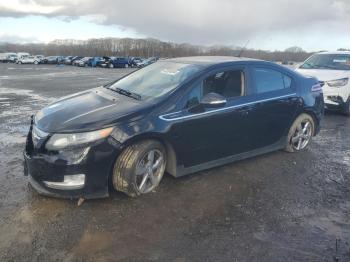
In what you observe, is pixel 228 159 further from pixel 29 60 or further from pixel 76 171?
pixel 29 60

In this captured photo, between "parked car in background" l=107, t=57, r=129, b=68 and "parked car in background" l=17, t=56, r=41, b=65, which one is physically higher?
"parked car in background" l=107, t=57, r=129, b=68

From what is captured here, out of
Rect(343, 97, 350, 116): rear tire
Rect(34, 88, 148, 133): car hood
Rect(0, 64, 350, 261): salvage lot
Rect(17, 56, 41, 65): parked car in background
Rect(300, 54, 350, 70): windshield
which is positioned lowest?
Rect(17, 56, 41, 65): parked car in background

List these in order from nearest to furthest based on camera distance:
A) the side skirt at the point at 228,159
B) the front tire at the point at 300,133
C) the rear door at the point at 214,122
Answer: the rear door at the point at 214,122
the side skirt at the point at 228,159
the front tire at the point at 300,133

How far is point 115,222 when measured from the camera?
373 centimetres

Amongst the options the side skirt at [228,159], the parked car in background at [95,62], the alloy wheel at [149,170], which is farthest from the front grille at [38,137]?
the parked car in background at [95,62]

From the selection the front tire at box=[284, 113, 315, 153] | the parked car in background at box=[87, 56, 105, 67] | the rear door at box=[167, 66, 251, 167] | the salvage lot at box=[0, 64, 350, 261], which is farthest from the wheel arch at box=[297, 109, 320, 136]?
the parked car in background at box=[87, 56, 105, 67]

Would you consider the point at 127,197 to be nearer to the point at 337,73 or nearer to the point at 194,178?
the point at 194,178

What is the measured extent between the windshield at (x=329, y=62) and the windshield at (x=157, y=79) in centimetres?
604

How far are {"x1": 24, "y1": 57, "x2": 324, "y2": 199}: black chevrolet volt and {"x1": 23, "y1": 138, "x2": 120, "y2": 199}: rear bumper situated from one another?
0.03ft

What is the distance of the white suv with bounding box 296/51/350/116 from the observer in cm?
913

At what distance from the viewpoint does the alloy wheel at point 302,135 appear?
Answer: 19.9 ft

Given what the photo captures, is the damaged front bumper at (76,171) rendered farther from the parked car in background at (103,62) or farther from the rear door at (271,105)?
the parked car in background at (103,62)

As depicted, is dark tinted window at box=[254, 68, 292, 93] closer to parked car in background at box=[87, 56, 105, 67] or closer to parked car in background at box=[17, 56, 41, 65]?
parked car in background at box=[87, 56, 105, 67]

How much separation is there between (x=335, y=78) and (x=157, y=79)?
595 cm
